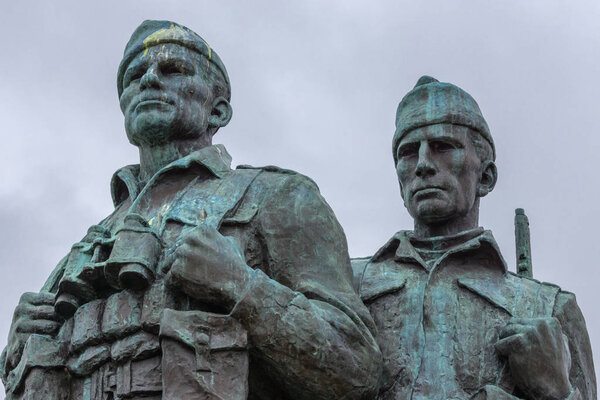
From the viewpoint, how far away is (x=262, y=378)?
9305 mm

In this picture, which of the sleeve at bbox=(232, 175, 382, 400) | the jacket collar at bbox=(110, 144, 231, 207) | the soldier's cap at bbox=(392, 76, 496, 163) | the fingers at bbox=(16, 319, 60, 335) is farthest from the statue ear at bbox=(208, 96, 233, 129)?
the fingers at bbox=(16, 319, 60, 335)

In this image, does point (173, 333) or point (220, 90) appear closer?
point (173, 333)

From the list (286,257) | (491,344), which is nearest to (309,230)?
(286,257)

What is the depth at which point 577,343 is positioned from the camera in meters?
10.4

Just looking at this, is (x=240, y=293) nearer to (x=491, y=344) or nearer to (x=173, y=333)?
(x=173, y=333)

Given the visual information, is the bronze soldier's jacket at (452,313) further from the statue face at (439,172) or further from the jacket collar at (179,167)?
the jacket collar at (179,167)

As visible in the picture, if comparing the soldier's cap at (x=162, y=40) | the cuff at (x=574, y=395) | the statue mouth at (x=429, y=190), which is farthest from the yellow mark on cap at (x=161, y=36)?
the cuff at (x=574, y=395)

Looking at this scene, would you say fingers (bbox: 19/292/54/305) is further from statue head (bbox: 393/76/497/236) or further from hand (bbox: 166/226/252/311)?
statue head (bbox: 393/76/497/236)

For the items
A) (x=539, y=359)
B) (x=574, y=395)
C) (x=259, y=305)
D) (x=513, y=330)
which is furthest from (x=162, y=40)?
(x=574, y=395)

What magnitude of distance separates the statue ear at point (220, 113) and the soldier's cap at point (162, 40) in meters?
0.22

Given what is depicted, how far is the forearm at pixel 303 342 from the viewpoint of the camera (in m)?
9.01

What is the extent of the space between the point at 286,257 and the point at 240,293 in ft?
2.08

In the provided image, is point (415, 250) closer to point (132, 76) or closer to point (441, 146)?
point (441, 146)

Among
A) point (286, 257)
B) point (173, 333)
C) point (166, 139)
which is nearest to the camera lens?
point (173, 333)
